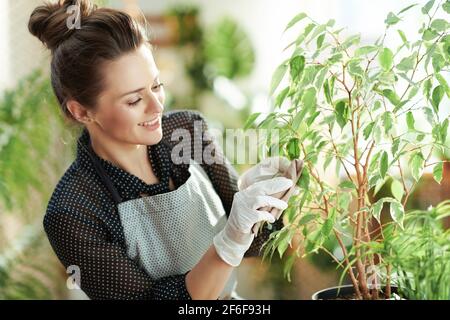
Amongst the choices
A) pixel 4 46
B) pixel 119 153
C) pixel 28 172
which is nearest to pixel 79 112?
pixel 119 153

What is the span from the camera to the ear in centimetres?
141

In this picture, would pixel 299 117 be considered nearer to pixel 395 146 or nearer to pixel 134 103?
pixel 395 146

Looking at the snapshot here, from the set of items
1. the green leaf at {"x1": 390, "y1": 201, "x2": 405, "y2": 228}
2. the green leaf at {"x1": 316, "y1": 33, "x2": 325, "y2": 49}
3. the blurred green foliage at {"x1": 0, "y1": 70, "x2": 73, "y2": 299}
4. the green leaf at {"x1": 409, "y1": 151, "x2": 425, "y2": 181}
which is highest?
the green leaf at {"x1": 316, "y1": 33, "x2": 325, "y2": 49}

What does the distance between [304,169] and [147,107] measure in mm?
350

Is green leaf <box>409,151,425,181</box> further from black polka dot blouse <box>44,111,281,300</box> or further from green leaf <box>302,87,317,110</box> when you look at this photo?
black polka dot blouse <box>44,111,281,300</box>

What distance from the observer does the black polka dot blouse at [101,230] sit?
1296 millimetres

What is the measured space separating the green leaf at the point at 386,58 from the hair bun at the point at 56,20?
23.8 inches

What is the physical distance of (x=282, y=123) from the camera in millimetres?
1174

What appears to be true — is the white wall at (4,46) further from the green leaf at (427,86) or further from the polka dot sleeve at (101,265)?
the green leaf at (427,86)

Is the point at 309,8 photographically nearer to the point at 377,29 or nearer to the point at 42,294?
the point at 377,29

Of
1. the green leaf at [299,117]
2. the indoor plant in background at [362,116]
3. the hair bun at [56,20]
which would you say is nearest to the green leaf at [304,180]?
the indoor plant in background at [362,116]

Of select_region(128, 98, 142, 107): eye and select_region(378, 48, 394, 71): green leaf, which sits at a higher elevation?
select_region(378, 48, 394, 71): green leaf

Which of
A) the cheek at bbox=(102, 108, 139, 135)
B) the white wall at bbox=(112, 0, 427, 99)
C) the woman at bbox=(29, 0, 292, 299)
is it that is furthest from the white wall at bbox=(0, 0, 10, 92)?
the cheek at bbox=(102, 108, 139, 135)

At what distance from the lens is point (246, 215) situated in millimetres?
1200
